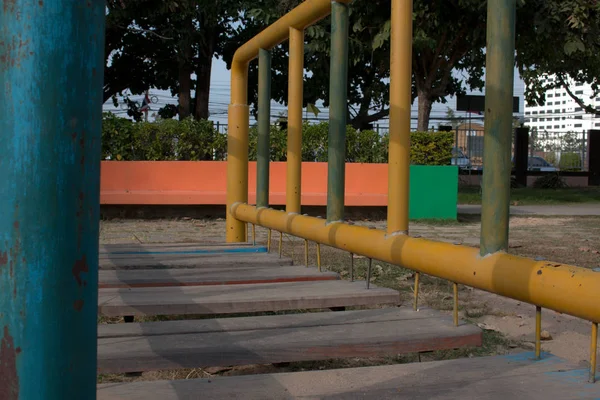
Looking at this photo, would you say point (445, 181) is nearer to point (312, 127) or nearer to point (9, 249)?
point (312, 127)

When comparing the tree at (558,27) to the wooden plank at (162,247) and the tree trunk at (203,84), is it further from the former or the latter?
the wooden plank at (162,247)

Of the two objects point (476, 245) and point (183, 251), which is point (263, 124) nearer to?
point (183, 251)

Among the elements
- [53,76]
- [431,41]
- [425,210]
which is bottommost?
[425,210]

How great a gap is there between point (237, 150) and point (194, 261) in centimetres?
103

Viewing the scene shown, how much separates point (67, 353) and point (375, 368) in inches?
41.4

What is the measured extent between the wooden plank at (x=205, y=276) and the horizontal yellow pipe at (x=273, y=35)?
1045 millimetres

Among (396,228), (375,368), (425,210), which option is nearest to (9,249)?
(375,368)

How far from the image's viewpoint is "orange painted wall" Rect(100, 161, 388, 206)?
9781 mm

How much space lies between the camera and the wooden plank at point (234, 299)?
8.02ft

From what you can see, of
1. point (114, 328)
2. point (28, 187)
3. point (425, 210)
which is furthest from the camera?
point (425, 210)

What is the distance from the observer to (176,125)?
35.1ft

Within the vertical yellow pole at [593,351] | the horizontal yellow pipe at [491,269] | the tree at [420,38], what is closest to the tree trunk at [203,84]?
the tree at [420,38]

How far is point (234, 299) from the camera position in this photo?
2.55 metres

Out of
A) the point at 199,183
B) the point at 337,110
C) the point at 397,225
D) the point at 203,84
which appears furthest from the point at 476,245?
the point at 203,84
